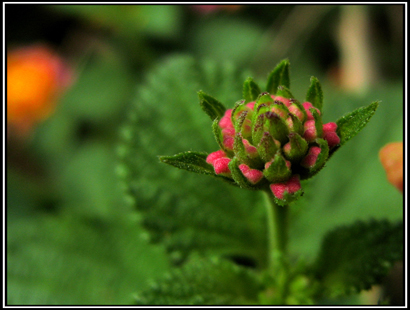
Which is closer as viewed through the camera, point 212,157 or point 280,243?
point 212,157

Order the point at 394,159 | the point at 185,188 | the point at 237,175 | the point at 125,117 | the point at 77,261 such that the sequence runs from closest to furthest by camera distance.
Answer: the point at 237,175 → the point at 394,159 → the point at 185,188 → the point at 77,261 → the point at 125,117

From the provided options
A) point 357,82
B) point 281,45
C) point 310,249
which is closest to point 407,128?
point 310,249

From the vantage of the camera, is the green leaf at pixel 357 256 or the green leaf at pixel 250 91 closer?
the green leaf at pixel 250 91

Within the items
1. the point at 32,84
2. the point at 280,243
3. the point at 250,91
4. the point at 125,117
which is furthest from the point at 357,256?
the point at 32,84

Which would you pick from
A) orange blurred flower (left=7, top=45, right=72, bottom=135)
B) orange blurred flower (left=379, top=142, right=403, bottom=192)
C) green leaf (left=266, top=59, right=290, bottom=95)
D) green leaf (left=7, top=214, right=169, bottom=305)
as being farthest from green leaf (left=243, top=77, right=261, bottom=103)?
orange blurred flower (left=7, top=45, right=72, bottom=135)

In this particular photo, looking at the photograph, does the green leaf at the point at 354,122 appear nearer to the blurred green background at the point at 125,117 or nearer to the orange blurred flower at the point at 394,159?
the orange blurred flower at the point at 394,159

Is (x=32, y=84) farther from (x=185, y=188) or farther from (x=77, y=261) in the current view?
(x=185, y=188)

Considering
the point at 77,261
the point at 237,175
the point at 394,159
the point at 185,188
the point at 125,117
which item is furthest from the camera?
the point at 125,117

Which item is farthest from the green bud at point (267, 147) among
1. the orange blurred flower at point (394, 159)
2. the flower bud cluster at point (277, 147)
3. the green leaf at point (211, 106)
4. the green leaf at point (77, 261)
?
the green leaf at point (77, 261)

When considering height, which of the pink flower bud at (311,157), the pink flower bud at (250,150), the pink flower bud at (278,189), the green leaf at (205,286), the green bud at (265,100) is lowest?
the green leaf at (205,286)
